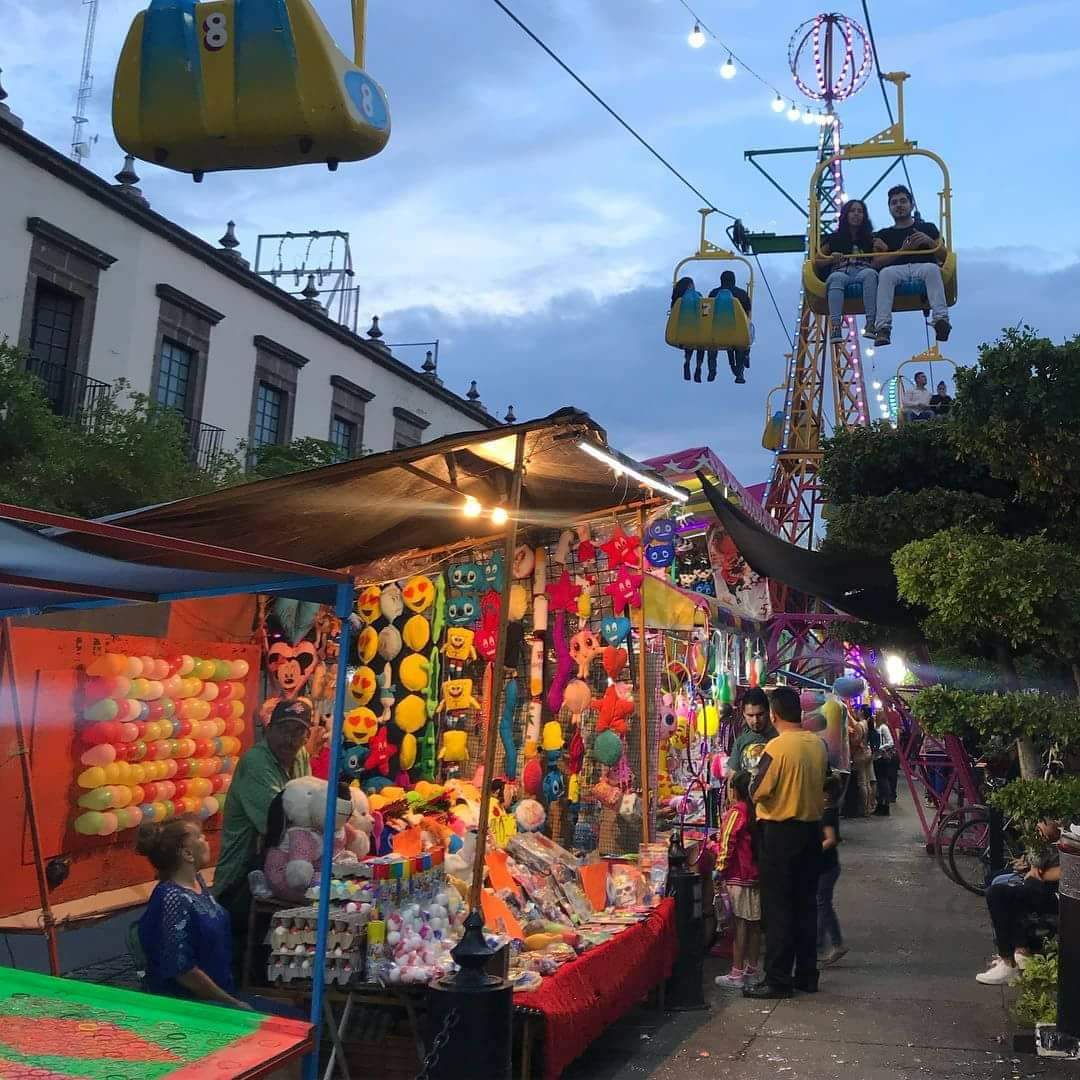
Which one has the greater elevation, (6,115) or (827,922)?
(6,115)

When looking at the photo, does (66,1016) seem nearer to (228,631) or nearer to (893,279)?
(228,631)

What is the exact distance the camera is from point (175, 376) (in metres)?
18.0

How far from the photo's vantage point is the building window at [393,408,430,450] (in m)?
24.5

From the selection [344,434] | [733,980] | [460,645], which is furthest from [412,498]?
[344,434]

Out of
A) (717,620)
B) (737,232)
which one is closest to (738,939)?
(717,620)

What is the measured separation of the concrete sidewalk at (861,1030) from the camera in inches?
204

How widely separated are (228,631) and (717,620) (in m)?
4.06

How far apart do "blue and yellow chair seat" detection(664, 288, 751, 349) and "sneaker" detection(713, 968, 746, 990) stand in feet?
18.6

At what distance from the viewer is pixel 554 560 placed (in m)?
7.43

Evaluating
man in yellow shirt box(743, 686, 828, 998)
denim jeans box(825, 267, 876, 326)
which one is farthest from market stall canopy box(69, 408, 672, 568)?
denim jeans box(825, 267, 876, 326)

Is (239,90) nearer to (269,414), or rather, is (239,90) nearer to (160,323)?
(160,323)

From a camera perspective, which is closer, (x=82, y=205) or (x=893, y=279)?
(x=893, y=279)

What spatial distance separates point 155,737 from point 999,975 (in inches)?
212

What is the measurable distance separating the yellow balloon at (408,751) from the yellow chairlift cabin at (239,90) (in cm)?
407
